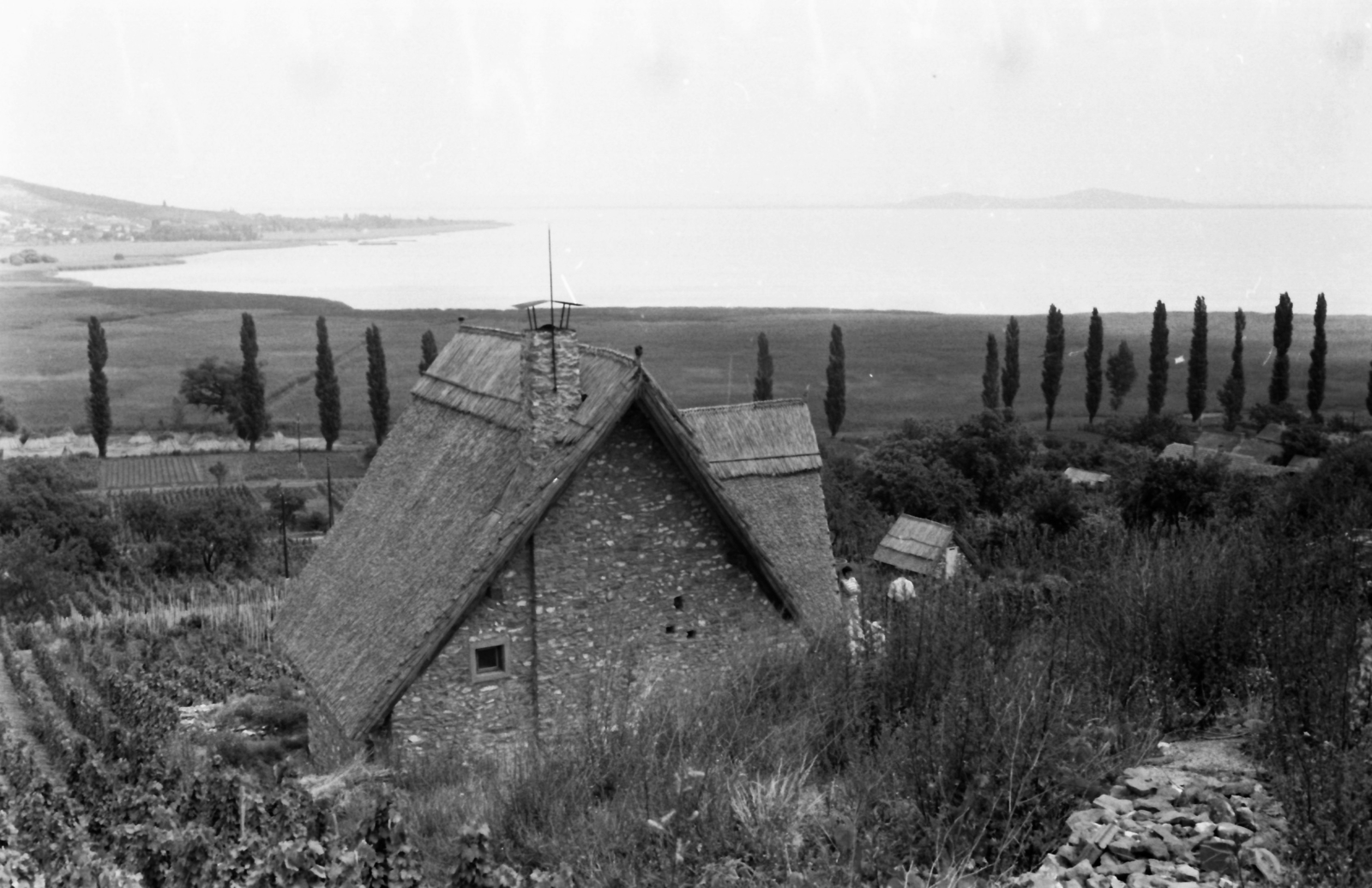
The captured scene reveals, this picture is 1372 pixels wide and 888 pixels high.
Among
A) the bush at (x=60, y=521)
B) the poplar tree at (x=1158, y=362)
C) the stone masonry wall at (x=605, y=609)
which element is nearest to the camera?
the stone masonry wall at (x=605, y=609)

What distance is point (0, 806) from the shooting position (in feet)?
52.3

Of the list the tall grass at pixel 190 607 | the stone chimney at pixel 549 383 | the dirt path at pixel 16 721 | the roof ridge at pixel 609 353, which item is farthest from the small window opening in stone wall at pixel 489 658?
the tall grass at pixel 190 607

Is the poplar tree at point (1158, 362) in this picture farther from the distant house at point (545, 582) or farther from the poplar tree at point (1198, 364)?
the distant house at point (545, 582)

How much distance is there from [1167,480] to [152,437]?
67.9m

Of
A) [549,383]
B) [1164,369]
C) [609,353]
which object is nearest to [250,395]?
[1164,369]

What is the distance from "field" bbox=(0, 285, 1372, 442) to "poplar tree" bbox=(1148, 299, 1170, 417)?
22.7 feet

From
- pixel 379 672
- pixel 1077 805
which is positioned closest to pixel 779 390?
pixel 379 672

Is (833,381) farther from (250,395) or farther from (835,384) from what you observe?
(250,395)

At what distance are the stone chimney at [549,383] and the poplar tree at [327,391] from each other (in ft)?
210

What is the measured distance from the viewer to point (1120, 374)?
264 feet

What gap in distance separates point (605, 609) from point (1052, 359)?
6729 cm

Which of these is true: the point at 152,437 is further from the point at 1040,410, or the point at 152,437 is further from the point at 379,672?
the point at 379,672

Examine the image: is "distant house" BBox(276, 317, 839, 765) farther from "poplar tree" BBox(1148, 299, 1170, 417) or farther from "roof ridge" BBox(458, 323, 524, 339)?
"poplar tree" BBox(1148, 299, 1170, 417)

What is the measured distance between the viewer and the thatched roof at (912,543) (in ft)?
127
